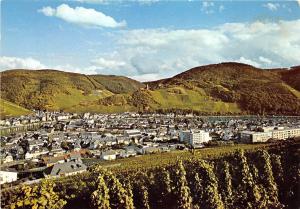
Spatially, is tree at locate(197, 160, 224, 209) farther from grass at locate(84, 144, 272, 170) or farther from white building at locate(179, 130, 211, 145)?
white building at locate(179, 130, 211, 145)

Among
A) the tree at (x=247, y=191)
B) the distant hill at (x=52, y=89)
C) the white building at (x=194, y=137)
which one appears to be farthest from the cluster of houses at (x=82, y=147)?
the distant hill at (x=52, y=89)

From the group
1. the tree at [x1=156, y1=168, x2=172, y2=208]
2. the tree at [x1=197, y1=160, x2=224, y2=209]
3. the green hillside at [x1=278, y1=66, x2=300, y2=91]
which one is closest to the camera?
the tree at [x1=197, y1=160, x2=224, y2=209]

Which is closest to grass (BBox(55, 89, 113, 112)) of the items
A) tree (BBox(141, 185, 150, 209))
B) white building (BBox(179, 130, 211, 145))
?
white building (BBox(179, 130, 211, 145))

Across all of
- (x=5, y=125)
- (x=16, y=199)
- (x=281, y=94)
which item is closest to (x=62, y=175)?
(x=16, y=199)

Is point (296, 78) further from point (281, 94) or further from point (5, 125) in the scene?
point (5, 125)

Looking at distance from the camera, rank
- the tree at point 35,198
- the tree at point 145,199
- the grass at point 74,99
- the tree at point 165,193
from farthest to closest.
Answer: the grass at point 74,99
the tree at point 165,193
the tree at point 145,199
the tree at point 35,198

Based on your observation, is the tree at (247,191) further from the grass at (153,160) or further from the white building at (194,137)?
the white building at (194,137)

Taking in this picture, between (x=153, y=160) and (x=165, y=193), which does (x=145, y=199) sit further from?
(x=153, y=160)

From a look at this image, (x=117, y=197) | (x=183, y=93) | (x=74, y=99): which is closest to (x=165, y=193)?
(x=117, y=197)

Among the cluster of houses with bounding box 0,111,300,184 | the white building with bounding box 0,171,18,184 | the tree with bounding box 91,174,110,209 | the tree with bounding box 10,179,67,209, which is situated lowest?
the white building with bounding box 0,171,18,184
